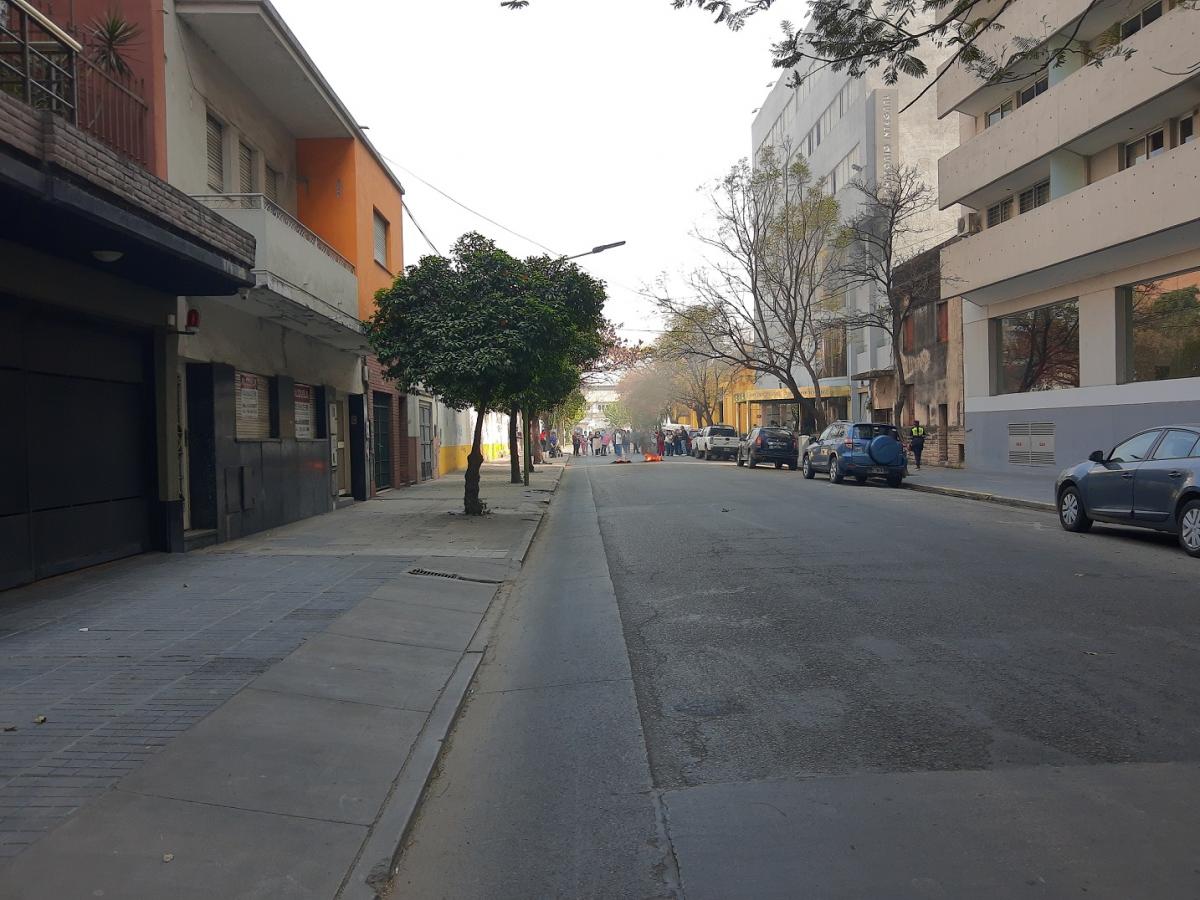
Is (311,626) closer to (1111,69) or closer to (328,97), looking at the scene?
(328,97)

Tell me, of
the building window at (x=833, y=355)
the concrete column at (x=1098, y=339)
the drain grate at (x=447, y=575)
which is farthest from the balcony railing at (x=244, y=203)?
the building window at (x=833, y=355)

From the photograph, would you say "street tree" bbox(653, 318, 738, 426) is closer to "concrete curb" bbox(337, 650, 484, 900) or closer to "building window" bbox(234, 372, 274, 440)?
"building window" bbox(234, 372, 274, 440)

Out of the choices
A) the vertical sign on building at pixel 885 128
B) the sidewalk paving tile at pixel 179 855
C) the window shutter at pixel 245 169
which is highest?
the vertical sign on building at pixel 885 128

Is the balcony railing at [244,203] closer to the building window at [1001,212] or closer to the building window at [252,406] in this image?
the building window at [252,406]

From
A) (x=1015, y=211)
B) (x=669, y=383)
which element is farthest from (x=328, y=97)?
(x=669, y=383)

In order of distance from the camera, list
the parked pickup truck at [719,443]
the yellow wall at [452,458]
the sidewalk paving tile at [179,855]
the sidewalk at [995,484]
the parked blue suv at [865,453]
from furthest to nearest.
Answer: the parked pickup truck at [719,443] < the yellow wall at [452,458] < the parked blue suv at [865,453] < the sidewalk at [995,484] < the sidewalk paving tile at [179,855]

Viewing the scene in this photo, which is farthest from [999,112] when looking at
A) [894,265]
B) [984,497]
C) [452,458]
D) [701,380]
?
[701,380]

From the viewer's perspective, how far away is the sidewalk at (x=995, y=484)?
18.1 metres

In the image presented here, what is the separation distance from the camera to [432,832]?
13.1 feet

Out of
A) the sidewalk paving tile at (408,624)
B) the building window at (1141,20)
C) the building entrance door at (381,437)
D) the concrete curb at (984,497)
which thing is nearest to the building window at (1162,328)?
the concrete curb at (984,497)

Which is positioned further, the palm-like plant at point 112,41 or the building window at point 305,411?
the building window at point 305,411

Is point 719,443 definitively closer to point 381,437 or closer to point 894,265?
point 894,265

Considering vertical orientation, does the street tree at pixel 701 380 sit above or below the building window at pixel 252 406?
above

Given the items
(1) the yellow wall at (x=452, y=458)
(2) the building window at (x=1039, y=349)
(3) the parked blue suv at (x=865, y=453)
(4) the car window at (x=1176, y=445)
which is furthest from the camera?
(1) the yellow wall at (x=452, y=458)
